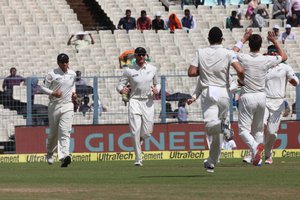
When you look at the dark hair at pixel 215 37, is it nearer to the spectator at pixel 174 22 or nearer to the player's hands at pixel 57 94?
the player's hands at pixel 57 94

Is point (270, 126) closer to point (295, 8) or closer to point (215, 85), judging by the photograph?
point (215, 85)

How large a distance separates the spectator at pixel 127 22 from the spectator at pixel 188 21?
1803 mm

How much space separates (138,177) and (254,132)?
345 cm

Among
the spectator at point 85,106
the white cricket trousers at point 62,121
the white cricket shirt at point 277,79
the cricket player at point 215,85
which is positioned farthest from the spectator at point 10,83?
the cricket player at point 215,85

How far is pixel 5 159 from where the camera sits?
110 feet

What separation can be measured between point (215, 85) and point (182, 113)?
46.3ft

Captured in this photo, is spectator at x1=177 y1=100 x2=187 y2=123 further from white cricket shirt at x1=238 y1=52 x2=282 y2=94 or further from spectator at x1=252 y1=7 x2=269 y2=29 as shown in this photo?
white cricket shirt at x1=238 y1=52 x2=282 y2=94

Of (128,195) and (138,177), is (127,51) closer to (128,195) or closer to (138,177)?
(138,177)

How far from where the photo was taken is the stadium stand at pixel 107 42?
35.7 m

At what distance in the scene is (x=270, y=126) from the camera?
26.5 metres

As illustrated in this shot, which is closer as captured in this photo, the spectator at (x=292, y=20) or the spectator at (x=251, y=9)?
the spectator at (x=292, y=20)

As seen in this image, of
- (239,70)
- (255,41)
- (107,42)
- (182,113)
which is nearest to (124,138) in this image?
(182,113)

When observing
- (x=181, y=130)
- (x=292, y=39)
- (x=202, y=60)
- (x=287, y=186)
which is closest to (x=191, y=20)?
(x=292, y=39)

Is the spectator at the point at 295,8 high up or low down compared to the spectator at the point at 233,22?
up
